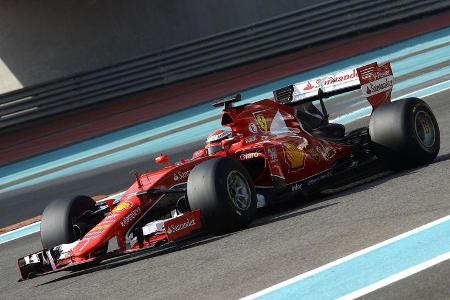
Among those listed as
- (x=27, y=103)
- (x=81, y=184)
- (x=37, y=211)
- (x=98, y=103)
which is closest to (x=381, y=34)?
(x=98, y=103)

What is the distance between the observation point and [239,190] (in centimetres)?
895

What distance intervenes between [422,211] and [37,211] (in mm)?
7743

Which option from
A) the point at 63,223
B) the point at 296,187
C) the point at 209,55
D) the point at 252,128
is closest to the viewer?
the point at 63,223

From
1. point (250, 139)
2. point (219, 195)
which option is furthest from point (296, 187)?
point (219, 195)

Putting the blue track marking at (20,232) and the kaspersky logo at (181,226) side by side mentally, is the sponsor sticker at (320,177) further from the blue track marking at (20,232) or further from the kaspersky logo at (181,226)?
the blue track marking at (20,232)

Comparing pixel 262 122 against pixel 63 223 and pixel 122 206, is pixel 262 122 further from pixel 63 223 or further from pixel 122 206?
pixel 63 223

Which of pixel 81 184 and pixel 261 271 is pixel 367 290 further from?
pixel 81 184

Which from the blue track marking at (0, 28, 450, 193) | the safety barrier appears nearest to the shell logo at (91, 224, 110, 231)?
the blue track marking at (0, 28, 450, 193)

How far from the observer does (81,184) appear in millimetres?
16094

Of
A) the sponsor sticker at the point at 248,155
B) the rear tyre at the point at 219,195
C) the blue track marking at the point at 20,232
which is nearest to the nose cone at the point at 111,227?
the rear tyre at the point at 219,195

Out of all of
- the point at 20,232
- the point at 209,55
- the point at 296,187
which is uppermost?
the point at 209,55

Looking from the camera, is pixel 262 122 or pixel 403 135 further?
pixel 262 122

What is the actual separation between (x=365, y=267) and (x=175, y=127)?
13.5m

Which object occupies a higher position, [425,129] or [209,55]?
[209,55]
